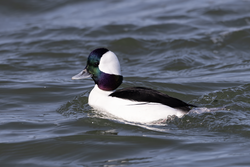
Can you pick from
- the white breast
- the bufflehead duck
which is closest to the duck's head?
the bufflehead duck

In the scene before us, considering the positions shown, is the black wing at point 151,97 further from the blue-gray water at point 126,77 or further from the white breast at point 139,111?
the blue-gray water at point 126,77

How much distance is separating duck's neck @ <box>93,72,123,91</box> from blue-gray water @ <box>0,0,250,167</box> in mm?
472

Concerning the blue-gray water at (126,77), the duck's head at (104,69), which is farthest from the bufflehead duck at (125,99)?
the blue-gray water at (126,77)

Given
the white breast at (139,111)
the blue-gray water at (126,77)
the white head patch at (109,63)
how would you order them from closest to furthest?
the blue-gray water at (126,77) < the white breast at (139,111) < the white head patch at (109,63)

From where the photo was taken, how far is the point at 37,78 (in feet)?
31.3

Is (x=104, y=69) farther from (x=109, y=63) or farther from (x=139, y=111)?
(x=139, y=111)

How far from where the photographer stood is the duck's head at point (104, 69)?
21.9 ft

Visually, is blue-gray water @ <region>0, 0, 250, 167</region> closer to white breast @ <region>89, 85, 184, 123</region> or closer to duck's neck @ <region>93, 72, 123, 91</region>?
white breast @ <region>89, 85, 184, 123</region>

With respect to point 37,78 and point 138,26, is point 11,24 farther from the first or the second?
point 37,78

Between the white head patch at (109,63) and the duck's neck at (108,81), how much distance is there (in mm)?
77

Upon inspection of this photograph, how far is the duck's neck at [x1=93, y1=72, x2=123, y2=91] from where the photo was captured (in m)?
6.76

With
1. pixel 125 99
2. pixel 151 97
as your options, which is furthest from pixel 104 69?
pixel 151 97

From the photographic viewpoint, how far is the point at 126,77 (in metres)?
9.55

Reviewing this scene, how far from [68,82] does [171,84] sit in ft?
7.25
